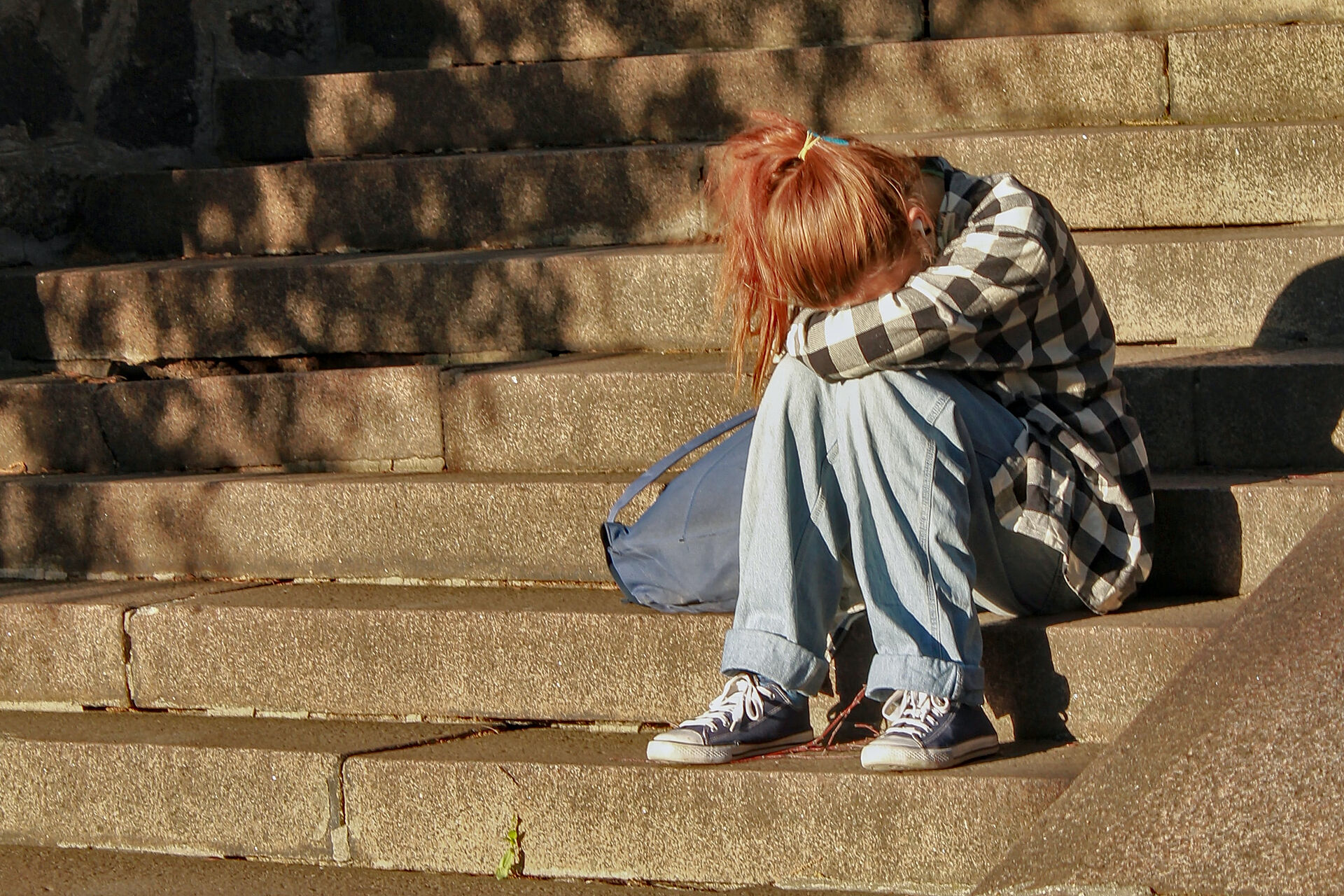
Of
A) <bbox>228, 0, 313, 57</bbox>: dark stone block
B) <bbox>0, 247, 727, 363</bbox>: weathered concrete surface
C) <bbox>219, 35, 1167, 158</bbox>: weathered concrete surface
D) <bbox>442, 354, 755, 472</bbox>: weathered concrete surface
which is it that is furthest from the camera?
<bbox>228, 0, 313, 57</bbox>: dark stone block

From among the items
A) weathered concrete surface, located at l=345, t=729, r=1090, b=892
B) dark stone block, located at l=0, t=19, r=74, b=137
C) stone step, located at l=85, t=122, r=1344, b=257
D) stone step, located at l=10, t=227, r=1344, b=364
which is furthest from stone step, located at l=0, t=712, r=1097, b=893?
dark stone block, located at l=0, t=19, r=74, b=137

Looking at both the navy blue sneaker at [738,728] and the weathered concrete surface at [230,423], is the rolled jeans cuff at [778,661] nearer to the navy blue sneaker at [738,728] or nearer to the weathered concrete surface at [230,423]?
the navy blue sneaker at [738,728]

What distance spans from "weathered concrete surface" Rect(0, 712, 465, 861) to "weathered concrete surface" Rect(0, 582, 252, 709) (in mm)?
169

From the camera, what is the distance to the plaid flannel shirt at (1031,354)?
2508 millimetres

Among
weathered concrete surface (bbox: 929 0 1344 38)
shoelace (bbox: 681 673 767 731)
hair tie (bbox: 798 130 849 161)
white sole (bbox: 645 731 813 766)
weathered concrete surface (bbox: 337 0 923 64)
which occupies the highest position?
weathered concrete surface (bbox: 337 0 923 64)

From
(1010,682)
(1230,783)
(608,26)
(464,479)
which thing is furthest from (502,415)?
(1230,783)

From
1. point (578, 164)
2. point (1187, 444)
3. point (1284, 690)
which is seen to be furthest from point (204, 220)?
point (1284, 690)

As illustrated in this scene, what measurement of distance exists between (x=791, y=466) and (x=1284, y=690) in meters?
0.89

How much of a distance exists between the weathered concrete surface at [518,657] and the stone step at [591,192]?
1.28 m

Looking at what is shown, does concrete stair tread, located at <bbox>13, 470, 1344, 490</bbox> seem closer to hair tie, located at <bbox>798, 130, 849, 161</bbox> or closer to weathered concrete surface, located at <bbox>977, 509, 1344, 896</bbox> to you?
weathered concrete surface, located at <bbox>977, 509, 1344, 896</bbox>

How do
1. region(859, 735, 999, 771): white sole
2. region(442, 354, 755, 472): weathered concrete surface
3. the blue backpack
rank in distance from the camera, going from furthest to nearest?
1. region(442, 354, 755, 472): weathered concrete surface
2. the blue backpack
3. region(859, 735, 999, 771): white sole

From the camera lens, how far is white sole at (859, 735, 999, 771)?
243 cm

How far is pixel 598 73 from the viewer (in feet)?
14.5

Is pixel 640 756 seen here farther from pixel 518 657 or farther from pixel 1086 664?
pixel 1086 664
